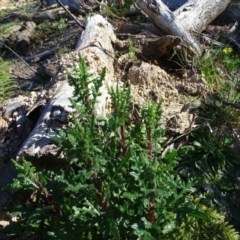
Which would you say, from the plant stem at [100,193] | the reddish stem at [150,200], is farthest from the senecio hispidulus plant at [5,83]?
the reddish stem at [150,200]

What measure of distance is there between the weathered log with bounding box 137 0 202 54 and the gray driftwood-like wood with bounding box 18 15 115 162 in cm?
48

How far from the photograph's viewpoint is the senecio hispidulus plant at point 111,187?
292 cm

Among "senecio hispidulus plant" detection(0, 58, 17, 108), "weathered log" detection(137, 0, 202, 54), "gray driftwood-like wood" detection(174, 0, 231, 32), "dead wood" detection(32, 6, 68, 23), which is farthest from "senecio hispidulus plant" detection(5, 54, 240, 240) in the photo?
"dead wood" detection(32, 6, 68, 23)

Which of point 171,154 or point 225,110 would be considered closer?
point 171,154

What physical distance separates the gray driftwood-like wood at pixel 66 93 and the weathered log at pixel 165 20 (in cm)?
48

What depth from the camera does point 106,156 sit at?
124 inches

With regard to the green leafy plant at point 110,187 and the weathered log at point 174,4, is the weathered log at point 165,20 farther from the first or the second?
the green leafy plant at point 110,187

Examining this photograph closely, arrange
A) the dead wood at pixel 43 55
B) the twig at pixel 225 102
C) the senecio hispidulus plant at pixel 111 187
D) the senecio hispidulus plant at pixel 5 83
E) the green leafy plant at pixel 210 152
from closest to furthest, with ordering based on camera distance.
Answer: the senecio hispidulus plant at pixel 111 187 → the green leafy plant at pixel 210 152 → the twig at pixel 225 102 → the senecio hispidulus plant at pixel 5 83 → the dead wood at pixel 43 55

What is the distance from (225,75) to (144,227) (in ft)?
8.79

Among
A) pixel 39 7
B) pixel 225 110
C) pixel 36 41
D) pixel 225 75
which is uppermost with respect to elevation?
pixel 39 7

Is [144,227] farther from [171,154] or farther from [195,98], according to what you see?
[195,98]

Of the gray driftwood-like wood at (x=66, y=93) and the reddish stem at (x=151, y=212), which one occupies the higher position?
the gray driftwood-like wood at (x=66, y=93)

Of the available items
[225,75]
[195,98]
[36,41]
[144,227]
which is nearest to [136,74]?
[195,98]

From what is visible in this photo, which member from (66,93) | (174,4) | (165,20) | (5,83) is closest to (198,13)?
(165,20)
